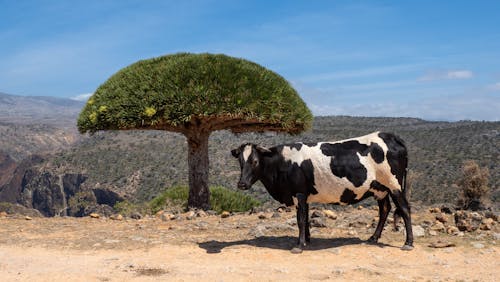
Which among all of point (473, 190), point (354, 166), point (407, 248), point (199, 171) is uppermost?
point (354, 166)

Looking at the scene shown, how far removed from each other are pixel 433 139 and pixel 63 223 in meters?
45.3

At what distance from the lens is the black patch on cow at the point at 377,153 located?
9.60 meters

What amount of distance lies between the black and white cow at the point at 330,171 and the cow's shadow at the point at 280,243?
593mm

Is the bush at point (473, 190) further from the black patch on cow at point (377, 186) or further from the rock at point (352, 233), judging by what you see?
the black patch on cow at point (377, 186)

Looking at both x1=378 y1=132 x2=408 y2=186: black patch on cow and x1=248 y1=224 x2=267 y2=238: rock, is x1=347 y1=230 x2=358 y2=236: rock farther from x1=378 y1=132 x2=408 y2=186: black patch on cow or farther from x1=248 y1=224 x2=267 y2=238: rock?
x1=378 y1=132 x2=408 y2=186: black patch on cow

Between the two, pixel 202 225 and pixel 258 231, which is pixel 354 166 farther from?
pixel 202 225

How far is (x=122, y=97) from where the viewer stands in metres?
15.0

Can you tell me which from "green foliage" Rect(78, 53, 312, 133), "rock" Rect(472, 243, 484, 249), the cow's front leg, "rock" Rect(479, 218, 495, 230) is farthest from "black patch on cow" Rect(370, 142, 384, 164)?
"green foliage" Rect(78, 53, 312, 133)

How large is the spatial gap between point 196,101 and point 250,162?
16.8ft

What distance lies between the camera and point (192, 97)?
14.3 meters

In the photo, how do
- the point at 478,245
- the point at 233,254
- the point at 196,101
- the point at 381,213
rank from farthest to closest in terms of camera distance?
1. the point at 196,101
2. the point at 381,213
3. the point at 478,245
4. the point at 233,254

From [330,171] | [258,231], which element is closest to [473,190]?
[258,231]

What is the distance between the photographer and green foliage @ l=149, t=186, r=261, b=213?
58.9 ft

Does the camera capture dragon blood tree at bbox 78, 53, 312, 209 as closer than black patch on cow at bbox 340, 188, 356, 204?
No
